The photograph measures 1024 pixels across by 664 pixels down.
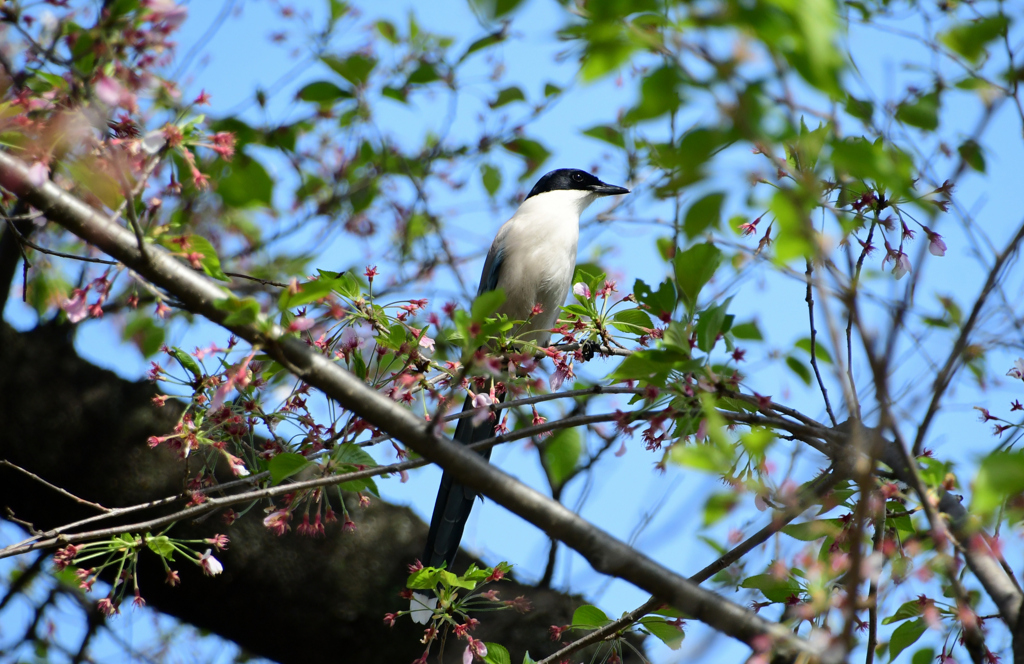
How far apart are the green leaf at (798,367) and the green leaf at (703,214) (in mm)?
1476

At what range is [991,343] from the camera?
1.59 metres

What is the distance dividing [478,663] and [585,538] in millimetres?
1160

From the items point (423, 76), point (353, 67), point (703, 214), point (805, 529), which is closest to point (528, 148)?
point (423, 76)

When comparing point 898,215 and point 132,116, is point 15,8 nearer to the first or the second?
point 132,116

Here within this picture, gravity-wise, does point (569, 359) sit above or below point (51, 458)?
above

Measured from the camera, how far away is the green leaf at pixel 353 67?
10.8 feet

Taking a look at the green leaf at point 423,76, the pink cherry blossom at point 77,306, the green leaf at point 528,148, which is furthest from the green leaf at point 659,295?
the green leaf at point 528,148

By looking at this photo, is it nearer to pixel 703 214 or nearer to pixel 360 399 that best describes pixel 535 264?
pixel 360 399

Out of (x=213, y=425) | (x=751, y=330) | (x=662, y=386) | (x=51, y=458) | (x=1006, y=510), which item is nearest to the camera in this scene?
(x=1006, y=510)

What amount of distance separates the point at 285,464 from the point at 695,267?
1.01 m

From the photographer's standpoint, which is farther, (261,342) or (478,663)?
(478,663)

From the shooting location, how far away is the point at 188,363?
6.70 ft

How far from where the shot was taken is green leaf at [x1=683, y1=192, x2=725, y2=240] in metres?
1.05

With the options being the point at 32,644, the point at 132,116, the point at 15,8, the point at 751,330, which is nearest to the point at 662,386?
the point at 751,330
